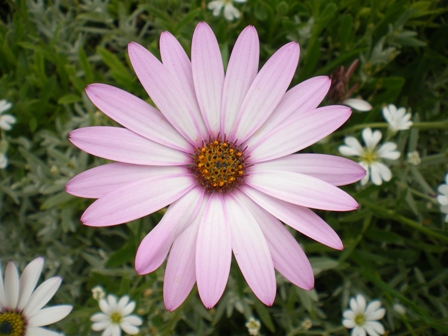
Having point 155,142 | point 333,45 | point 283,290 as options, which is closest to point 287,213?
point 155,142

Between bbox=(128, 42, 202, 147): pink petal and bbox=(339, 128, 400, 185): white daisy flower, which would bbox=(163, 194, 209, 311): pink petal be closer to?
bbox=(128, 42, 202, 147): pink petal

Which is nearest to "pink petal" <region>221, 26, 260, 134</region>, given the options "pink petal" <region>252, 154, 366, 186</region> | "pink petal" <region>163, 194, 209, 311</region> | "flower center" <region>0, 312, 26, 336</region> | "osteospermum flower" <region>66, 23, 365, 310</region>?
"osteospermum flower" <region>66, 23, 365, 310</region>

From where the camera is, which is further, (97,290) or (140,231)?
(140,231)

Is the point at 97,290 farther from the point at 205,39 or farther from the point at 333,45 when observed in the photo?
the point at 333,45

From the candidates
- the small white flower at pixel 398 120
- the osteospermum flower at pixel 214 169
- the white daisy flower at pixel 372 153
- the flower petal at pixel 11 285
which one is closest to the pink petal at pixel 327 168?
the osteospermum flower at pixel 214 169

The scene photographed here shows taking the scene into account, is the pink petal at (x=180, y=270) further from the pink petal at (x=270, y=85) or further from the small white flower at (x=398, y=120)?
the small white flower at (x=398, y=120)

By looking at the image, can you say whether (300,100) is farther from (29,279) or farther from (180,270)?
(29,279)
